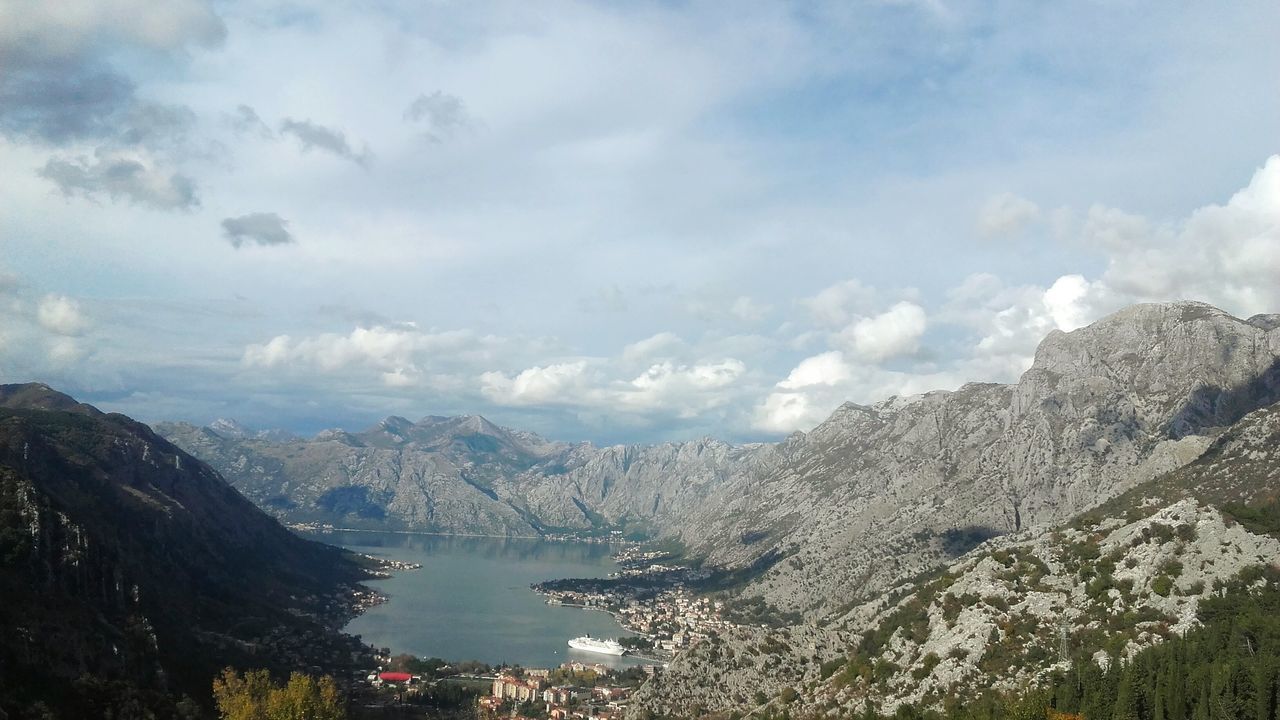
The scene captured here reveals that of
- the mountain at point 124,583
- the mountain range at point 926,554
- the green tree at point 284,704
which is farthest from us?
the mountain at point 124,583

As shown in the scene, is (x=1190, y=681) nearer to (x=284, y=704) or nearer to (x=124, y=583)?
(x=284, y=704)

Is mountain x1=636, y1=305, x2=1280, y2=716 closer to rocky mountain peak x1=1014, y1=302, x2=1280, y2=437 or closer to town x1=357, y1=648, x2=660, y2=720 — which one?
rocky mountain peak x1=1014, y1=302, x2=1280, y2=437

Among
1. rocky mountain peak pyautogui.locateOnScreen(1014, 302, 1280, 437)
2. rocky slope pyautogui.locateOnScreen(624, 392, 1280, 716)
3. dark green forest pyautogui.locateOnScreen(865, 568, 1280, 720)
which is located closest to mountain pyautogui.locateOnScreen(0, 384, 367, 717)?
rocky slope pyautogui.locateOnScreen(624, 392, 1280, 716)

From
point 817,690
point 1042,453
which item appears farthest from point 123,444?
point 1042,453

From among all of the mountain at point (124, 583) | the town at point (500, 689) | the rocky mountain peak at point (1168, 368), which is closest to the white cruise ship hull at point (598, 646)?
the town at point (500, 689)

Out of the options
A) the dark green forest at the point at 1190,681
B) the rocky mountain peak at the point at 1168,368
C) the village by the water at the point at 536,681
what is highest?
the rocky mountain peak at the point at 1168,368

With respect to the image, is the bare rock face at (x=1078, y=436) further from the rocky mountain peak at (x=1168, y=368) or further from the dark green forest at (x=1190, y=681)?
the dark green forest at (x=1190, y=681)
